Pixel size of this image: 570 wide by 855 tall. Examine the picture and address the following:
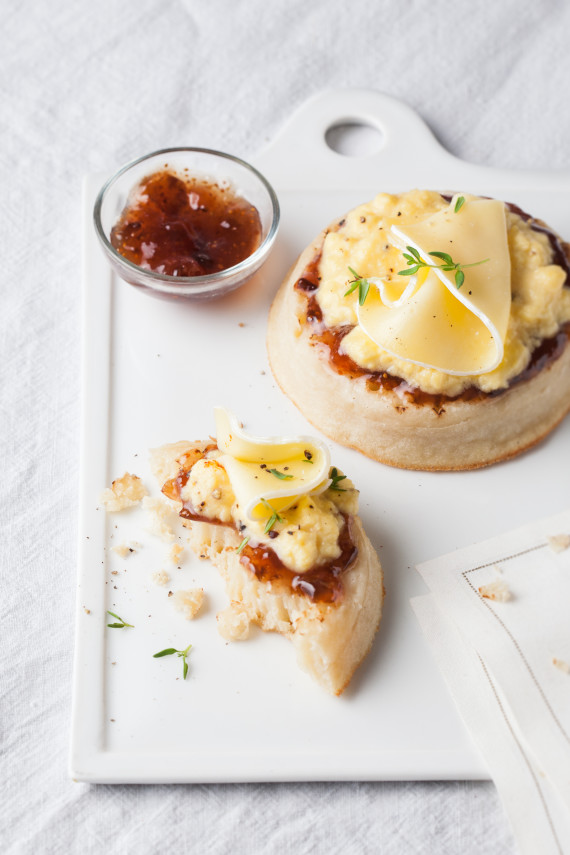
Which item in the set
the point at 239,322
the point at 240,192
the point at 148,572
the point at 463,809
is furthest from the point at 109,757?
the point at 240,192

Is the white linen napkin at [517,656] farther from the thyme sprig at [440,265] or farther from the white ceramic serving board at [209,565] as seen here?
the thyme sprig at [440,265]

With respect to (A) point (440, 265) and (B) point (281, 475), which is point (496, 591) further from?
(A) point (440, 265)

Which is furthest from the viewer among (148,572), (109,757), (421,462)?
(421,462)

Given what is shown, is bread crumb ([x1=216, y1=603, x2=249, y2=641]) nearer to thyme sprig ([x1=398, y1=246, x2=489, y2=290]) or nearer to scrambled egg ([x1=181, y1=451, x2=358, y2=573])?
scrambled egg ([x1=181, y1=451, x2=358, y2=573])

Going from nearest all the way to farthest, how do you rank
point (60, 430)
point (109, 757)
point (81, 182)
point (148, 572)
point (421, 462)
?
1. point (109, 757)
2. point (148, 572)
3. point (421, 462)
4. point (60, 430)
5. point (81, 182)

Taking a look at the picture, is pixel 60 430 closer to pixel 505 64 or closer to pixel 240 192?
pixel 240 192

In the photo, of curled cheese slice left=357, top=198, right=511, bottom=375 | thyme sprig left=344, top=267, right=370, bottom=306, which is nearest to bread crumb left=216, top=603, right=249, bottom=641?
curled cheese slice left=357, top=198, right=511, bottom=375

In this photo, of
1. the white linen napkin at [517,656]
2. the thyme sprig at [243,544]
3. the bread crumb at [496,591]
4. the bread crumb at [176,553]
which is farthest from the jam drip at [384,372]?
the bread crumb at [176,553]
